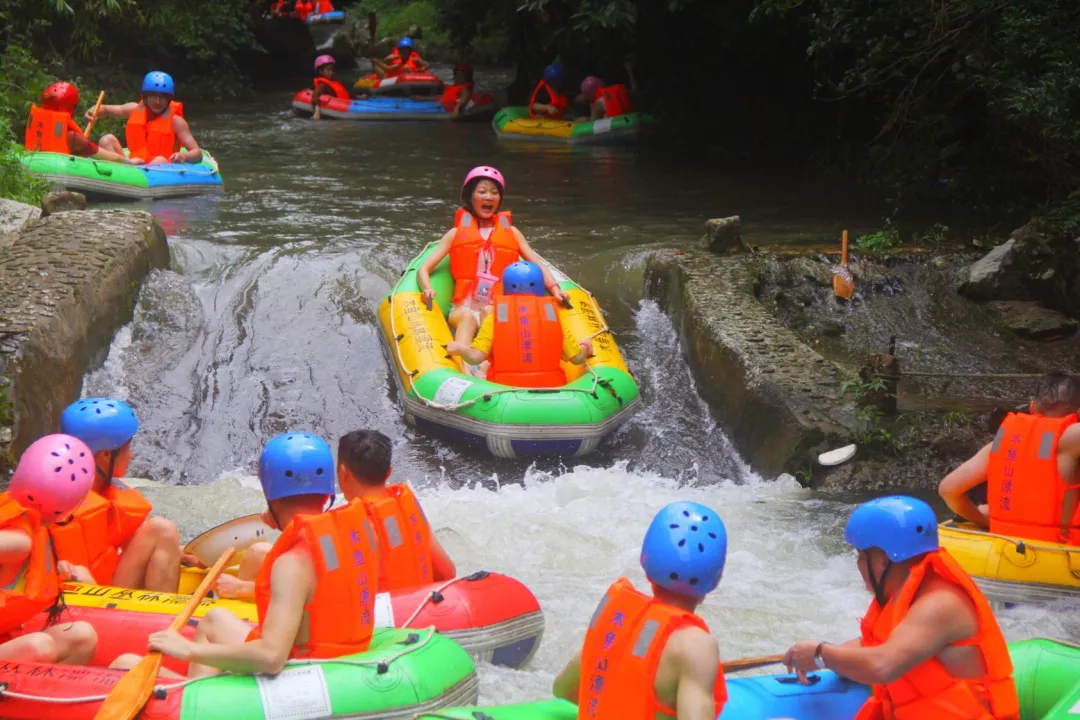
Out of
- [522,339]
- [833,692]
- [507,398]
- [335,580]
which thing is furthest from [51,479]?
[522,339]

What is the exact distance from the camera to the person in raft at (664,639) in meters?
3.17

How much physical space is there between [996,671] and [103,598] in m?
2.87

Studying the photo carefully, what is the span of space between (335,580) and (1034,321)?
268 inches

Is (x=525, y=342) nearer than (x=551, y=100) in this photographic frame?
Yes

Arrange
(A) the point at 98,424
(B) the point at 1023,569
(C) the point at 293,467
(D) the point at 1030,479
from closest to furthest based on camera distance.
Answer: (C) the point at 293,467
(A) the point at 98,424
(B) the point at 1023,569
(D) the point at 1030,479

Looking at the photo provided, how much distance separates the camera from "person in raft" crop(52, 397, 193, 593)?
466 cm

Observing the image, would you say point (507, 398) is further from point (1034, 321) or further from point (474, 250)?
point (1034, 321)

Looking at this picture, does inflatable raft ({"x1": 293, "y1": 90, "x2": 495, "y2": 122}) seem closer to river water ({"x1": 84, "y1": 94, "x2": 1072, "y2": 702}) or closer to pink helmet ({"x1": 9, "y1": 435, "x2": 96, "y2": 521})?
river water ({"x1": 84, "y1": 94, "x2": 1072, "y2": 702})

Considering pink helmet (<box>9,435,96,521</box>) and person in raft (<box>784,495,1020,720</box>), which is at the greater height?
pink helmet (<box>9,435,96,521</box>)

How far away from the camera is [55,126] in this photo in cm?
1176

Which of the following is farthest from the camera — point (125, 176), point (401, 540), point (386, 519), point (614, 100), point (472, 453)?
point (614, 100)

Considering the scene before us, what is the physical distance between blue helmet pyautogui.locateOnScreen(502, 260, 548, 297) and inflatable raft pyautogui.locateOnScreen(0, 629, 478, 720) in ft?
13.5

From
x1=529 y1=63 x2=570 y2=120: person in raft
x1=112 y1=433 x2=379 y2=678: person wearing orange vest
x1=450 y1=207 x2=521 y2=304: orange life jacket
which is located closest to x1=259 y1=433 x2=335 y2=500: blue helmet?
x1=112 y1=433 x2=379 y2=678: person wearing orange vest

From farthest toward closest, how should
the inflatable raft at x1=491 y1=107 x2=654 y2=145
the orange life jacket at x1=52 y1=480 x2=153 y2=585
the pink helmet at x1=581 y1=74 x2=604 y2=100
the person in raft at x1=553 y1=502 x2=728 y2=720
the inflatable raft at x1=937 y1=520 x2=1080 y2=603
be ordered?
the pink helmet at x1=581 y1=74 x2=604 y2=100 < the inflatable raft at x1=491 y1=107 x2=654 y2=145 < the inflatable raft at x1=937 y1=520 x2=1080 y2=603 < the orange life jacket at x1=52 y1=480 x2=153 y2=585 < the person in raft at x1=553 y1=502 x2=728 y2=720
